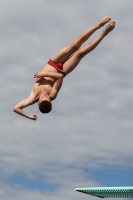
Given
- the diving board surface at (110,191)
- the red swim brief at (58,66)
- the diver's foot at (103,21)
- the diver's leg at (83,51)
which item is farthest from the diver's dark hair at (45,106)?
the diving board surface at (110,191)

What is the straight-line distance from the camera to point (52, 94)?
16359mm

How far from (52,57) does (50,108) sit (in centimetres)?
218

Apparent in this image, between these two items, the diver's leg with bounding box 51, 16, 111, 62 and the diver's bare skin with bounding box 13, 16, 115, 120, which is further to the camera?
the diver's leg with bounding box 51, 16, 111, 62

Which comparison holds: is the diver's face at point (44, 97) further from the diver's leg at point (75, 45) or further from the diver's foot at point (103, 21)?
the diver's foot at point (103, 21)

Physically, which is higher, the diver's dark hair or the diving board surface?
the diving board surface

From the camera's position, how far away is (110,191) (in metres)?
49.2

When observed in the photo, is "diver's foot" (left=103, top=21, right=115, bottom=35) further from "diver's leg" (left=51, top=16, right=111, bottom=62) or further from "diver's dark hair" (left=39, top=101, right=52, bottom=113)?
"diver's dark hair" (left=39, top=101, right=52, bottom=113)

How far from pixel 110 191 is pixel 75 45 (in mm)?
34415

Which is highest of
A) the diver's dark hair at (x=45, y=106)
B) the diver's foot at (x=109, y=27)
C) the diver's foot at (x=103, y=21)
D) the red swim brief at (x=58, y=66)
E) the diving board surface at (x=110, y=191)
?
the diving board surface at (x=110, y=191)

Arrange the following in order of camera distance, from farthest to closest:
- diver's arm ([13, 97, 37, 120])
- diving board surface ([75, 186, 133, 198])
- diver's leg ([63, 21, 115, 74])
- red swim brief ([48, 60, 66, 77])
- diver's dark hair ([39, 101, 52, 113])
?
diving board surface ([75, 186, 133, 198]) → red swim brief ([48, 60, 66, 77]) → diver's leg ([63, 21, 115, 74]) → diver's arm ([13, 97, 37, 120]) → diver's dark hair ([39, 101, 52, 113])

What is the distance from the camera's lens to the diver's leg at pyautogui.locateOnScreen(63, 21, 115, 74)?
16.7 meters

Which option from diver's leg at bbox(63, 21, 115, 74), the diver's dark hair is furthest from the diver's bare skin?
the diver's dark hair

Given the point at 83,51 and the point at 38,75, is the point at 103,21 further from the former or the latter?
the point at 38,75

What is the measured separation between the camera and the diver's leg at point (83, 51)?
16703 mm
